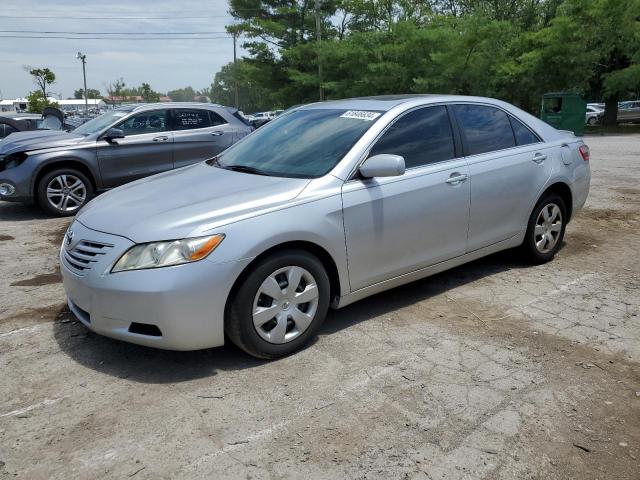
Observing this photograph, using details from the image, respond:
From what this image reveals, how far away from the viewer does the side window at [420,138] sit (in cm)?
406

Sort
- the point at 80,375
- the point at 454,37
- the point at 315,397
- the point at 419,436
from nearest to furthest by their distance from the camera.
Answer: the point at 419,436 < the point at 315,397 < the point at 80,375 < the point at 454,37

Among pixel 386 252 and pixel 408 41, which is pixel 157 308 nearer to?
pixel 386 252

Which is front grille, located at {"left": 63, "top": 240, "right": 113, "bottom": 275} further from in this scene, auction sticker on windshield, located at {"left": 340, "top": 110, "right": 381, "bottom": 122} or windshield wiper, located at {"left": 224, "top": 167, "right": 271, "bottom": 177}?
auction sticker on windshield, located at {"left": 340, "top": 110, "right": 381, "bottom": 122}

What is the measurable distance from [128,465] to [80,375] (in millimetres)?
1007

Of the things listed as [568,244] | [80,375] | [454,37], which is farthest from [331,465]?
[454,37]

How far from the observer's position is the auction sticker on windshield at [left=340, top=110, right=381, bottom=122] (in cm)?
412

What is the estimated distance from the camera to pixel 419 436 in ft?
8.89

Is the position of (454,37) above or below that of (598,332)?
above

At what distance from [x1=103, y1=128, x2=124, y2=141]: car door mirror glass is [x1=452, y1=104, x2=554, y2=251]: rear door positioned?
17.8 ft

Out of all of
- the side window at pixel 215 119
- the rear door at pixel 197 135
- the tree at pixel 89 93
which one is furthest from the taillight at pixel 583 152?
the tree at pixel 89 93

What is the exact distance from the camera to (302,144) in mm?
4160

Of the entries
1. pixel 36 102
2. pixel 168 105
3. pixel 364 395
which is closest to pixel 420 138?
pixel 364 395

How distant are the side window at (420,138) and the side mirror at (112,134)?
534cm

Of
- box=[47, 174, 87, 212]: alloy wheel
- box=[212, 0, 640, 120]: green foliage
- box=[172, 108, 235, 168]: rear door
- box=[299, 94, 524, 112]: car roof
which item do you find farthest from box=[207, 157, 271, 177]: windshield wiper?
box=[212, 0, 640, 120]: green foliage
